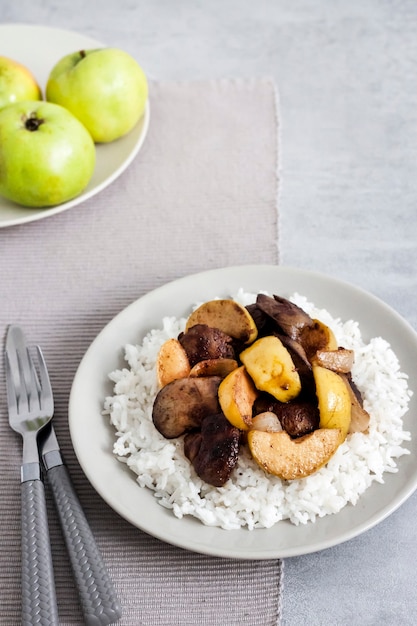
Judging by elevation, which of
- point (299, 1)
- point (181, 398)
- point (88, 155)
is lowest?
point (181, 398)

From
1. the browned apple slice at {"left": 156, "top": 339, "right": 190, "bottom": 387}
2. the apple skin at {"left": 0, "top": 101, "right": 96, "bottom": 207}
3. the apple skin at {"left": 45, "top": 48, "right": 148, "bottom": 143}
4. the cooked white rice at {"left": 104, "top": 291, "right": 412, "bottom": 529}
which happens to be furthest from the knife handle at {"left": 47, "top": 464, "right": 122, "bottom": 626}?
the apple skin at {"left": 45, "top": 48, "right": 148, "bottom": 143}

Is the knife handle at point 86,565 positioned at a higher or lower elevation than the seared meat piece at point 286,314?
lower

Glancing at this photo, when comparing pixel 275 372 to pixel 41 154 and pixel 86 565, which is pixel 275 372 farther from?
pixel 41 154

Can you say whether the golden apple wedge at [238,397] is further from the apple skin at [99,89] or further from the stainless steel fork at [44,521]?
the apple skin at [99,89]

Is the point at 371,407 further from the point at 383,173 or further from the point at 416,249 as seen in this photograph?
the point at 383,173

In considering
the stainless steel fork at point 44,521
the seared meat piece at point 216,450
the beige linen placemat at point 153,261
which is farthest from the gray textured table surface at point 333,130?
the stainless steel fork at point 44,521

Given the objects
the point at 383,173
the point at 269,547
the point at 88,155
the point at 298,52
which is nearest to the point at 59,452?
the point at 269,547

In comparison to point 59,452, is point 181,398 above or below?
above
